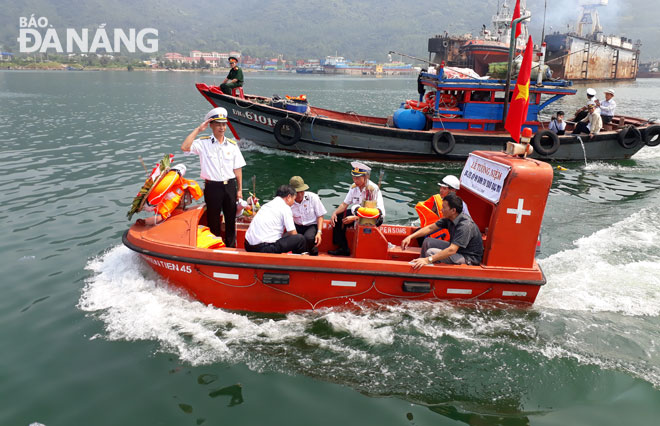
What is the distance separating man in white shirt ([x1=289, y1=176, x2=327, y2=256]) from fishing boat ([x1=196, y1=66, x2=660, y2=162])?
8.03m

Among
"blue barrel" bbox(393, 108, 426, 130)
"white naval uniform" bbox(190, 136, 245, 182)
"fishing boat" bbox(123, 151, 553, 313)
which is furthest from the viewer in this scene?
"blue barrel" bbox(393, 108, 426, 130)

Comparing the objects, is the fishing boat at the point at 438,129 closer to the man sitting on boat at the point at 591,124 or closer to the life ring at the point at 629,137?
the life ring at the point at 629,137

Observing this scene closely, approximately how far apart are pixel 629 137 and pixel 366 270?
1321cm

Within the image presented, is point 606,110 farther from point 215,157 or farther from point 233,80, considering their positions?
point 215,157

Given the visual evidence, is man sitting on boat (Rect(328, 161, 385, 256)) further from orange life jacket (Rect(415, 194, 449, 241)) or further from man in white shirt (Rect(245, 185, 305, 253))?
man in white shirt (Rect(245, 185, 305, 253))

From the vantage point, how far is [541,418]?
4.15 metres

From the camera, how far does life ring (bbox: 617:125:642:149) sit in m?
14.6

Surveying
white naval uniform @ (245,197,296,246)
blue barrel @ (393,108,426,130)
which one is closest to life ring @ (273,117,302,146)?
blue barrel @ (393,108,426,130)

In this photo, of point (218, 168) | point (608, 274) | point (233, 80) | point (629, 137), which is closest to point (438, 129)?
point (629, 137)

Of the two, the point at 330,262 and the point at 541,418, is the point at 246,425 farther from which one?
the point at 541,418

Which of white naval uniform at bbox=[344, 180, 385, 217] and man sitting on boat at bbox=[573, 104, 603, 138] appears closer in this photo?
white naval uniform at bbox=[344, 180, 385, 217]

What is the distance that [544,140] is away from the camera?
14.3m

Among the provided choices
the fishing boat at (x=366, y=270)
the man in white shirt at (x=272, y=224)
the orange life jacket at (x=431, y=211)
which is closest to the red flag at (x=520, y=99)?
the fishing boat at (x=366, y=270)

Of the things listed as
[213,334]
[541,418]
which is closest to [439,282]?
[541,418]
